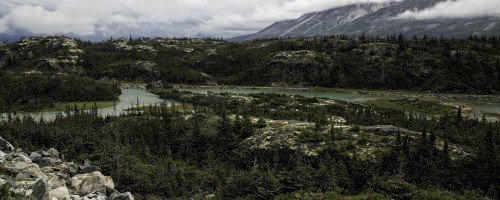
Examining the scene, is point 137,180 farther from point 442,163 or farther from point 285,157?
point 442,163

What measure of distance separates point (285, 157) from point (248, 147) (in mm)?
8165

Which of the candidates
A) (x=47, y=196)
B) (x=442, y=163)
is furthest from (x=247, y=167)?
(x=47, y=196)

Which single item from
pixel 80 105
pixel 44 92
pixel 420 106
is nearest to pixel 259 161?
pixel 420 106

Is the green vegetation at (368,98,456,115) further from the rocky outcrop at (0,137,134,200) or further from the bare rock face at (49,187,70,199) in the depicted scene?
the bare rock face at (49,187,70,199)

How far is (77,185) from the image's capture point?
41.9m

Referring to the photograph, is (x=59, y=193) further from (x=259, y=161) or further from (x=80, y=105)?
(x=80, y=105)

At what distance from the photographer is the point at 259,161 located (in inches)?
2729

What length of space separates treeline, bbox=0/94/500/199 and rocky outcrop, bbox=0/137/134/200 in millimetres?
6280

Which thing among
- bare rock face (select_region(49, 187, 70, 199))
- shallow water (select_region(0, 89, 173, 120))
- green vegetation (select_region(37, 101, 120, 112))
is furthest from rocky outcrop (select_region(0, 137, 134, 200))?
green vegetation (select_region(37, 101, 120, 112))

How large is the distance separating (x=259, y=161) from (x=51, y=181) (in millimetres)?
37377

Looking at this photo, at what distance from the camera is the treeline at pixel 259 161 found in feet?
144

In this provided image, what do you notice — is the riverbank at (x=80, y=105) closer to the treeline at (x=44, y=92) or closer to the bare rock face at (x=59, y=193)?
the treeline at (x=44, y=92)

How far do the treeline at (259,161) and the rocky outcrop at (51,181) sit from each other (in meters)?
6.28

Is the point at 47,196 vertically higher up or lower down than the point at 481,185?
higher up
